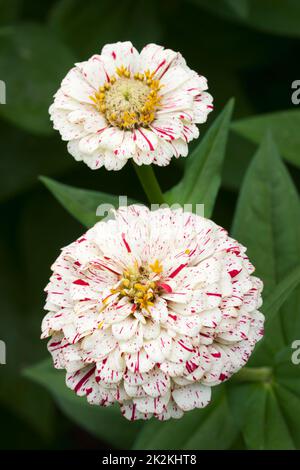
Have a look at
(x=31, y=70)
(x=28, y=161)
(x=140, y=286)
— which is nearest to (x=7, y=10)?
(x=31, y=70)

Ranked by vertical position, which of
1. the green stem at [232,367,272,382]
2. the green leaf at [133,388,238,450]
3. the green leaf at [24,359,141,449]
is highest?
the green stem at [232,367,272,382]

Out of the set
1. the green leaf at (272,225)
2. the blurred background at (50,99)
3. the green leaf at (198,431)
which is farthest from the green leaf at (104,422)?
the green leaf at (272,225)

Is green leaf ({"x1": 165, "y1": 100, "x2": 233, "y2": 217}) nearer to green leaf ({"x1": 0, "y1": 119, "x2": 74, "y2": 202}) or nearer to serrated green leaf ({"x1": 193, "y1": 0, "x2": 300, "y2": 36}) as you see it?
serrated green leaf ({"x1": 193, "y1": 0, "x2": 300, "y2": 36})

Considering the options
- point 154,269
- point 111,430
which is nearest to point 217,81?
point 111,430

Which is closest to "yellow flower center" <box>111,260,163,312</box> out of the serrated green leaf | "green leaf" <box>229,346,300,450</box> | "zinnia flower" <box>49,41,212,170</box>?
"zinnia flower" <box>49,41,212,170</box>

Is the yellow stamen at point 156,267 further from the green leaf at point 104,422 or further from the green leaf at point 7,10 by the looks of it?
the green leaf at point 7,10

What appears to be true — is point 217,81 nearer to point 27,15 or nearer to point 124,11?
point 124,11

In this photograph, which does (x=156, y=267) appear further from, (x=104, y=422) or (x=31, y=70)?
(x=31, y=70)
